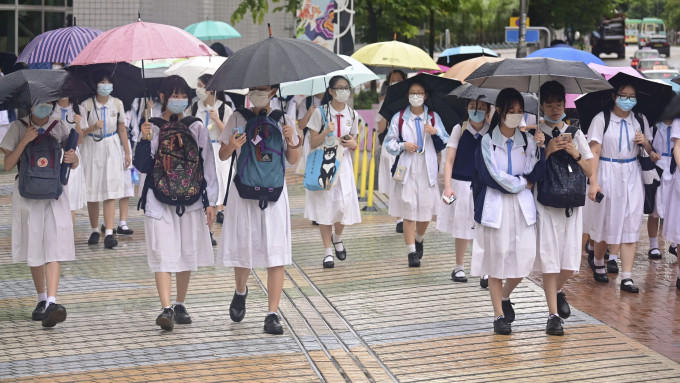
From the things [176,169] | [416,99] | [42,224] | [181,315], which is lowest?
[181,315]

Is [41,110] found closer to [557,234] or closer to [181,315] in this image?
[181,315]

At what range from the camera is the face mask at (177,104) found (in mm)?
8031

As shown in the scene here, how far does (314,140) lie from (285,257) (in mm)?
2449

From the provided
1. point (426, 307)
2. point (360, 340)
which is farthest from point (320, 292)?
point (360, 340)

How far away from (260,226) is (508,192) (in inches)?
73.5

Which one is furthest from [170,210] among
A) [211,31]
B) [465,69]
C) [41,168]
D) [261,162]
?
[211,31]

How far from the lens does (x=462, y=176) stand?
31.6 feet

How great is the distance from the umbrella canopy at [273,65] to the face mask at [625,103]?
9.46 feet

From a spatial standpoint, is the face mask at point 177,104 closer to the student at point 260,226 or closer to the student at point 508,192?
the student at point 260,226

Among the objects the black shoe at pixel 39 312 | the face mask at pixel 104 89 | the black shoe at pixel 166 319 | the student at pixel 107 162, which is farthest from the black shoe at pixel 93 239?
the black shoe at pixel 166 319

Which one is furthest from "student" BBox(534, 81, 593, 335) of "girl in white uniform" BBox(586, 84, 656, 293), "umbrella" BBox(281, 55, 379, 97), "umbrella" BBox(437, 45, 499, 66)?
"umbrella" BBox(437, 45, 499, 66)

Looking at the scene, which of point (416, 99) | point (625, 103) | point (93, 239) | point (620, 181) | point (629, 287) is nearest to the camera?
point (625, 103)

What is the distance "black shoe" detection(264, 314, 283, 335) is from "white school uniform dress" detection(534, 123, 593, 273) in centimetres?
199

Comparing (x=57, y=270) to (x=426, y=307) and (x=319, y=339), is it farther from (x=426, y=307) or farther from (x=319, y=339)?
(x=426, y=307)
